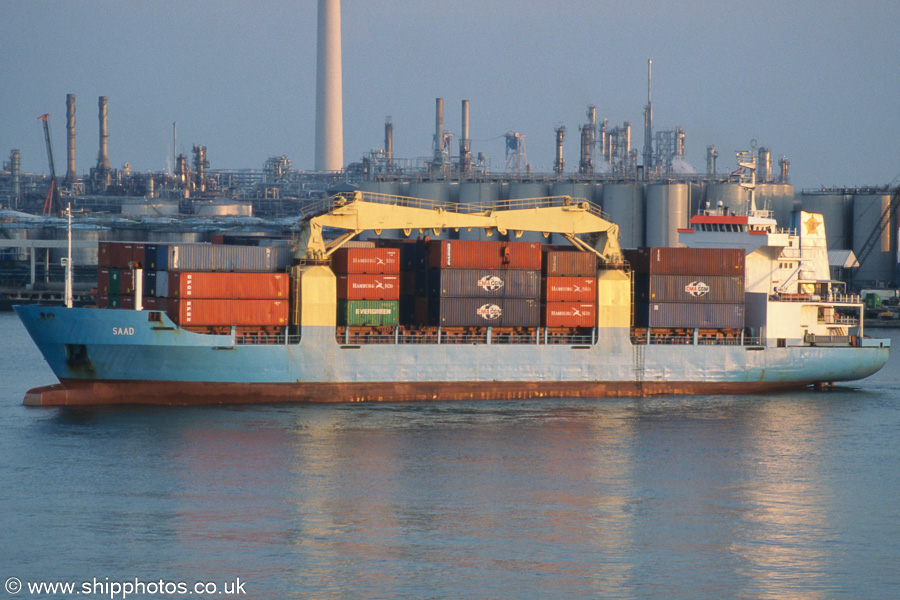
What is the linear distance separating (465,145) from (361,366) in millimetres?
82428

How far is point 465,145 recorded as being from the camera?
4761 inches

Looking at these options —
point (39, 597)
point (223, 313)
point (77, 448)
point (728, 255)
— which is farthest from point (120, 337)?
point (728, 255)

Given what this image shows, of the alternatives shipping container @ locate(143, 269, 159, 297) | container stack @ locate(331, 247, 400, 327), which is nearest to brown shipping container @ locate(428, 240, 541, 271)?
container stack @ locate(331, 247, 400, 327)

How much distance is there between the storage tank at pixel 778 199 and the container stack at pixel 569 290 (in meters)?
54.3

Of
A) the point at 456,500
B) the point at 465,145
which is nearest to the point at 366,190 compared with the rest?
the point at 465,145

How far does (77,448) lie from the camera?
32906mm

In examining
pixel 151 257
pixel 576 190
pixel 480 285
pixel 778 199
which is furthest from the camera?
pixel 778 199

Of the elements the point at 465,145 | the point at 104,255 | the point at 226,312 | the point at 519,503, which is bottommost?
the point at 519,503

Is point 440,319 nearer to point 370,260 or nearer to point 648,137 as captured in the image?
point 370,260

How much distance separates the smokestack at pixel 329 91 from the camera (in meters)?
145

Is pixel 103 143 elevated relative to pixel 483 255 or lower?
elevated

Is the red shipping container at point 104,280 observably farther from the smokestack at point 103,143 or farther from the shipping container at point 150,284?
the smokestack at point 103,143

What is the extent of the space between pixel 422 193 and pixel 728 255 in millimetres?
58965

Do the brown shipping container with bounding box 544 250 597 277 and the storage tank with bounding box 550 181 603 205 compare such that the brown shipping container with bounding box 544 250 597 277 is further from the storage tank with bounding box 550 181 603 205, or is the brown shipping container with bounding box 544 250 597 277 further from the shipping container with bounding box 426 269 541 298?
the storage tank with bounding box 550 181 603 205
